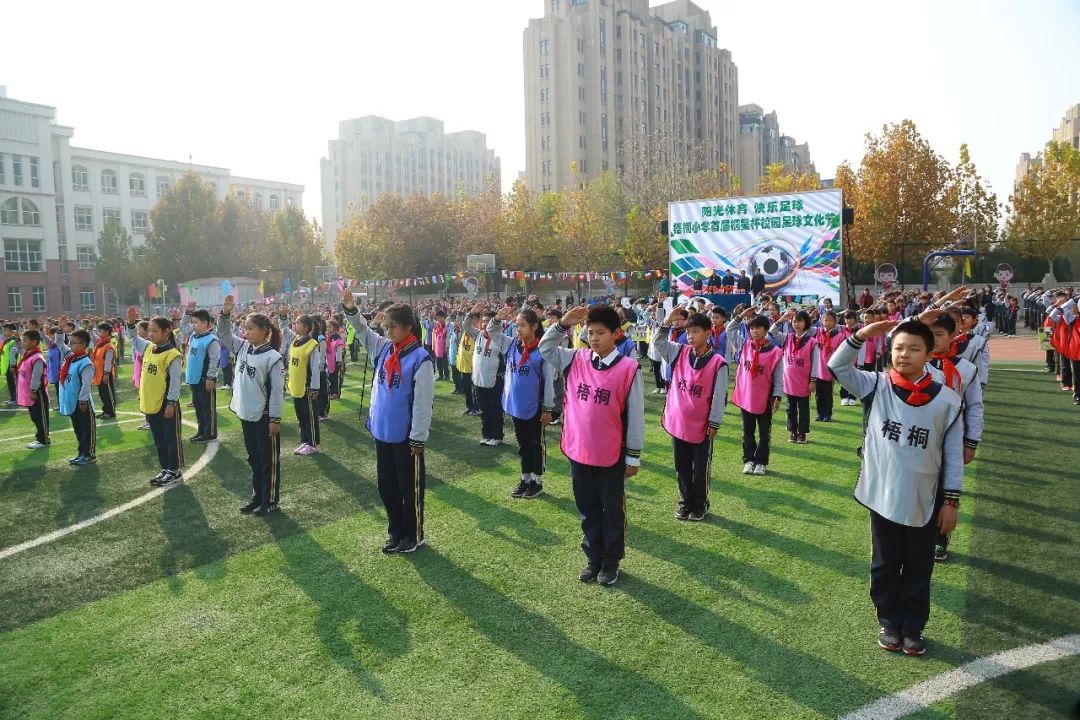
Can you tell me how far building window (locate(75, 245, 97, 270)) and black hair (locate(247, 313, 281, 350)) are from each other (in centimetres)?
6831

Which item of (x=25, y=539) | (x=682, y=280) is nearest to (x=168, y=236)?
(x=682, y=280)

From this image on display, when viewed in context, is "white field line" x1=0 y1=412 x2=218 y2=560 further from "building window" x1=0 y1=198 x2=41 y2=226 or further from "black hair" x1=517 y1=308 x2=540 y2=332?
"building window" x1=0 y1=198 x2=41 y2=226

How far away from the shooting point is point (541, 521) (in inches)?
294

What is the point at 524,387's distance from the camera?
8742 millimetres

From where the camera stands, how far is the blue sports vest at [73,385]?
10148 millimetres

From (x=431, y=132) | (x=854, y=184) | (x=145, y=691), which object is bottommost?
(x=145, y=691)

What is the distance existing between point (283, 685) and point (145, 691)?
797mm

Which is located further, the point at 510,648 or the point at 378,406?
the point at 378,406

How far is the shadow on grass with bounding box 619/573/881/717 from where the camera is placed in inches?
165

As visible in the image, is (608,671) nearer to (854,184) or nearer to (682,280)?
(682,280)

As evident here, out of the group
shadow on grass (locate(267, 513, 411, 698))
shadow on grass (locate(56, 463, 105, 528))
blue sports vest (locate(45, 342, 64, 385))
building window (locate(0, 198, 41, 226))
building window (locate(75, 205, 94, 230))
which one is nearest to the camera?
shadow on grass (locate(267, 513, 411, 698))

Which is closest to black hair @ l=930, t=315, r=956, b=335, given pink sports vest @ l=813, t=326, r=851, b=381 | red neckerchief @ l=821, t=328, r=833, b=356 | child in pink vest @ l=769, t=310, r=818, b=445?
child in pink vest @ l=769, t=310, r=818, b=445

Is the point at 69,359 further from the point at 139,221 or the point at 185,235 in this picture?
the point at 139,221

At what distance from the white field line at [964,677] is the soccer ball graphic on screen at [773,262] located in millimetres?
20646
